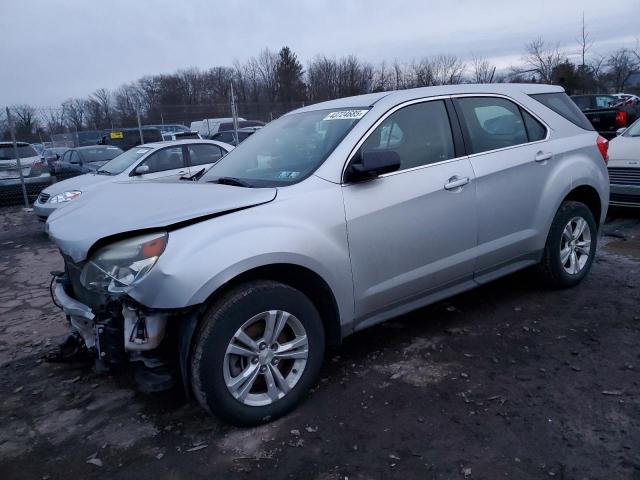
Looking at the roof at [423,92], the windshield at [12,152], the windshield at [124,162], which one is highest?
the windshield at [12,152]

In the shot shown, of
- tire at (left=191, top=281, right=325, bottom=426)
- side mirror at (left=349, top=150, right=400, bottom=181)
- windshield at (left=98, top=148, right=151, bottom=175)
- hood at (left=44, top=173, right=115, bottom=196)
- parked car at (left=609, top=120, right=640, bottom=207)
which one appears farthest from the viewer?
windshield at (left=98, top=148, right=151, bottom=175)

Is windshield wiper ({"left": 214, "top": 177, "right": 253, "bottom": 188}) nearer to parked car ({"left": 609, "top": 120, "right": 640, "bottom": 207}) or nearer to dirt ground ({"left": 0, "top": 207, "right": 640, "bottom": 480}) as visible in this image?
dirt ground ({"left": 0, "top": 207, "right": 640, "bottom": 480})

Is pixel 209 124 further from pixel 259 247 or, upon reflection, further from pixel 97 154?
pixel 259 247

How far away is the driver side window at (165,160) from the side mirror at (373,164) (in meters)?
6.58

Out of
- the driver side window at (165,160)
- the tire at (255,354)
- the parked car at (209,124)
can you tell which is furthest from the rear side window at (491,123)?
the parked car at (209,124)

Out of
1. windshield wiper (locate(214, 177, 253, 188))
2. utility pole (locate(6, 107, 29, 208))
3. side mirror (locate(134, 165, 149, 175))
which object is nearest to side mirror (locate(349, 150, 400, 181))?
windshield wiper (locate(214, 177, 253, 188))

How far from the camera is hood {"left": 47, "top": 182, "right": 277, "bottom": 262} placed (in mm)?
2754

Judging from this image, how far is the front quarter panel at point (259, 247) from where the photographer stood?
2.56 metres

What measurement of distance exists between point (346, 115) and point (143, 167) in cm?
600

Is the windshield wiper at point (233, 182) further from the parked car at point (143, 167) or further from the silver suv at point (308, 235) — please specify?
the parked car at point (143, 167)

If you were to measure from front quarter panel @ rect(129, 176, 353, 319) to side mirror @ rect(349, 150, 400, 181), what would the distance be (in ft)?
0.53

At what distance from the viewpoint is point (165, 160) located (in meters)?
9.18

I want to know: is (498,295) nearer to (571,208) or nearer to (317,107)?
(571,208)

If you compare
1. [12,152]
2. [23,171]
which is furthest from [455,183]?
[12,152]
